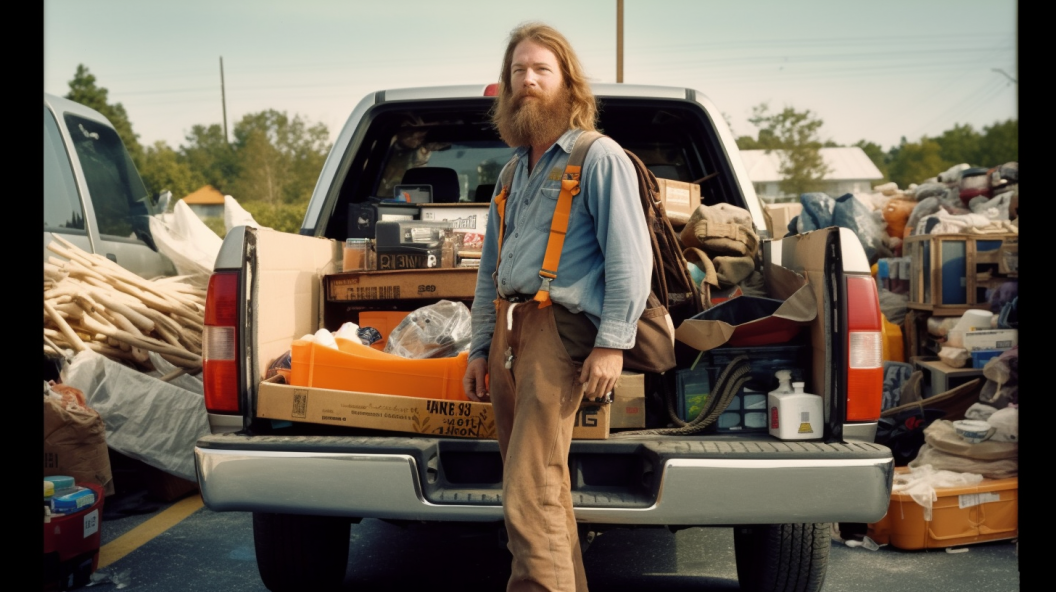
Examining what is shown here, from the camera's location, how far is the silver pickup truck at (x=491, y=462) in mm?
2658

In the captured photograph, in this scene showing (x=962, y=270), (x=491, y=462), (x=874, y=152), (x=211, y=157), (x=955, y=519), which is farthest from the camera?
(x=874, y=152)

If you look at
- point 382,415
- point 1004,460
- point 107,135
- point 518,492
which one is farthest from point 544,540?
point 107,135

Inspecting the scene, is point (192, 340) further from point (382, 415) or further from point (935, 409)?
point (935, 409)

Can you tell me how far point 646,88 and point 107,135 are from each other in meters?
4.98

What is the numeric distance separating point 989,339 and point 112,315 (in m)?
5.61

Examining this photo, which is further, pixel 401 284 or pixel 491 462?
pixel 401 284

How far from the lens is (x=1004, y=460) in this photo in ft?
15.4

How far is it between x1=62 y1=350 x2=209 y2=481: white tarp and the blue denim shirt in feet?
10.4

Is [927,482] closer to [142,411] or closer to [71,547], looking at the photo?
[71,547]

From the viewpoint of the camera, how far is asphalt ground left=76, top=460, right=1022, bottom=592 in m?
3.85

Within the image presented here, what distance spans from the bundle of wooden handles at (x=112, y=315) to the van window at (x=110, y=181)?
2.81ft

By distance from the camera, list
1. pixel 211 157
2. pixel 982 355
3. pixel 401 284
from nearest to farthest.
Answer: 1. pixel 401 284
2. pixel 982 355
3. pixel 211 157

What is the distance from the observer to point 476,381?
290 cm

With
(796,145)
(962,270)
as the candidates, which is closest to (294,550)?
(962,270)
